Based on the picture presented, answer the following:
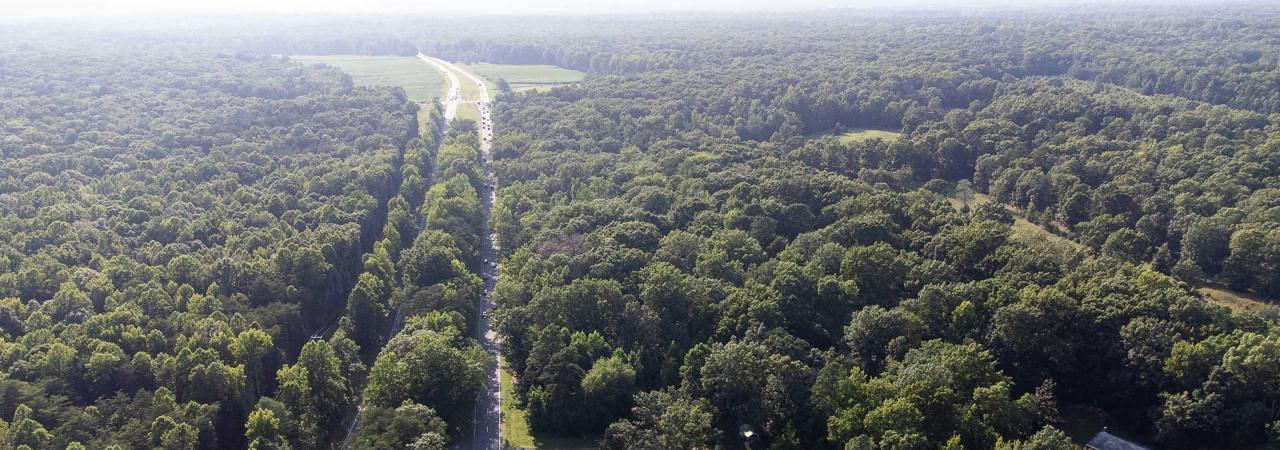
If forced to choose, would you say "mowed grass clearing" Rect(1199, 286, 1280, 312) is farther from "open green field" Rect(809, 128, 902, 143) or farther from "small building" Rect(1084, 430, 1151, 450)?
"open green field" Rect(809, 128, 902, 143)

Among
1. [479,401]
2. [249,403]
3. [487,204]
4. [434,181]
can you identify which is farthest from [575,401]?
[434,181]

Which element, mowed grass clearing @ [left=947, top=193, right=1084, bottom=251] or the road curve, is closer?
the road curve

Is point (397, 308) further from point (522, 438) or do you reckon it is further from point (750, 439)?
point (750, 439)

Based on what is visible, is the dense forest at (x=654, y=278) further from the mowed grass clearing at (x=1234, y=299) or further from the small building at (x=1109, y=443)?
the small building at (x=1109, y=443)

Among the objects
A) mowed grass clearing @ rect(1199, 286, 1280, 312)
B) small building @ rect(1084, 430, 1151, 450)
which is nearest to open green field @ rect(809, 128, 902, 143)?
mowed grass clearing @ rect(1199, 286, 1280, 312)

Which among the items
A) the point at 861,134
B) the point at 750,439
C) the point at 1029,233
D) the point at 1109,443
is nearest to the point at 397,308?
the point at 750,439

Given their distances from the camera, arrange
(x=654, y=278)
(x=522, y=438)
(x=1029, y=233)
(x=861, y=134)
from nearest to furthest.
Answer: (x=522, y=438)
(x=654, y=278)
(x=1029, y=233)
(x=861, y=134)
